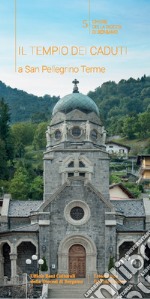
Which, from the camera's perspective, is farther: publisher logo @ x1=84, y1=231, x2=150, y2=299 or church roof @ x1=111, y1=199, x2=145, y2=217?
church roof @ x1=111, y1=199, x2=145, y2=217

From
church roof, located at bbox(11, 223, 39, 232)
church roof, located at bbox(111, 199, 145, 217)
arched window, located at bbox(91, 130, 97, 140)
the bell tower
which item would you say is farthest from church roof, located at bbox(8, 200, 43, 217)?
arched window, located at bbox(91, 130, 97, 140)

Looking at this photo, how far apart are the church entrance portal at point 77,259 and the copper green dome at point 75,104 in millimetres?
11628

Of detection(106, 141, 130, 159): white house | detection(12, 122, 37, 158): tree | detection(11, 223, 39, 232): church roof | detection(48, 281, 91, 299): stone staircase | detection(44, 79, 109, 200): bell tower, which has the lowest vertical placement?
detection(48, 281, 91, 299): stone staircase

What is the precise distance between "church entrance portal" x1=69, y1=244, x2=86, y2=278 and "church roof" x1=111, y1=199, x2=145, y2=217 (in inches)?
210

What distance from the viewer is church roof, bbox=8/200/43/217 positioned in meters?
55.9

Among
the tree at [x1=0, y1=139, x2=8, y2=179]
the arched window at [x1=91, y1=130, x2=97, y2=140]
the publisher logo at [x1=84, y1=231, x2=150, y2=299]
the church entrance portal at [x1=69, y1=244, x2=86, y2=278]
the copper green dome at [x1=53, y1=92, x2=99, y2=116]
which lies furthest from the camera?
the tree at [x1=0, y1=139, x2=8, y2=179]

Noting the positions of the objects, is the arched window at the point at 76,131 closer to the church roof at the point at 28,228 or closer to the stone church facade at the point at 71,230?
the stone church facade at the point at 71,230

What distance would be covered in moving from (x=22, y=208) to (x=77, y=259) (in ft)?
22.1

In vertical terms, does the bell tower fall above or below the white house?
below

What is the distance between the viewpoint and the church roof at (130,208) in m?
56.1

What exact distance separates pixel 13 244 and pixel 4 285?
5496 millimetres

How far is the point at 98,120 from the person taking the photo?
58.5 meters

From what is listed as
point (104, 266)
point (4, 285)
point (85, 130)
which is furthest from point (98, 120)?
point (4, 285)

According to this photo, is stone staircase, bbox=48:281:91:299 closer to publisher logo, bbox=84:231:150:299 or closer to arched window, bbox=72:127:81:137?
publisher logo, bbox=84:231:150:299
